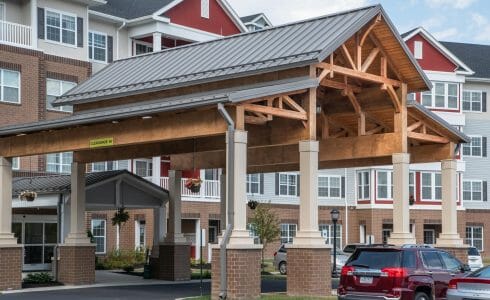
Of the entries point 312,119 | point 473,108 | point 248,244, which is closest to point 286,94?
point 312,119

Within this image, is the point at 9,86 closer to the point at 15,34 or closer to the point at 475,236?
the point at 15,34

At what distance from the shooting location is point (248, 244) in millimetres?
21531

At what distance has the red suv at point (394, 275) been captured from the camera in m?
19.0

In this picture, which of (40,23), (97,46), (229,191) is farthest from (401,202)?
(97,46)

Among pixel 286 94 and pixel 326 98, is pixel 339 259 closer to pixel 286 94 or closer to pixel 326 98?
pixel 326 98

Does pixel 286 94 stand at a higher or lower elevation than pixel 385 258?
higher

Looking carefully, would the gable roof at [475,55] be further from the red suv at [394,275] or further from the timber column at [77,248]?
→ the red suv at [394,275]

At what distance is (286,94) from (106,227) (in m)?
23.6

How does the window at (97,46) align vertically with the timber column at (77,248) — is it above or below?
above

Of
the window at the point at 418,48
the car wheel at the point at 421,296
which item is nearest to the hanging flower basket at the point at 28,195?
A: the car wheel at the point at 421,296

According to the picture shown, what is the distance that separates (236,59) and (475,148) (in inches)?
1493

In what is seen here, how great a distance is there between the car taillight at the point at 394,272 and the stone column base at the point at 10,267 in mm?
12905

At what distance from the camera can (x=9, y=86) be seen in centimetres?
3903

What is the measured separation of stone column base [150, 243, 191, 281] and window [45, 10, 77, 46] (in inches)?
523
